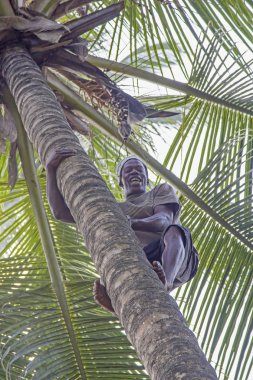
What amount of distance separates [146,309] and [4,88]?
2.61m

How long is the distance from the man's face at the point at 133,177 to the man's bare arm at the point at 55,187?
1.05 meters

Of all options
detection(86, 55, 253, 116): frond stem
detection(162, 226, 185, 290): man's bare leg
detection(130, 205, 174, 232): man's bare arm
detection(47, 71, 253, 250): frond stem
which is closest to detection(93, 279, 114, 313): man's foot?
detection(162, 226, 185, 290): man's bare leg

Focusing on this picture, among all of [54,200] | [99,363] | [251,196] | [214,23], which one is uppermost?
[214,23]

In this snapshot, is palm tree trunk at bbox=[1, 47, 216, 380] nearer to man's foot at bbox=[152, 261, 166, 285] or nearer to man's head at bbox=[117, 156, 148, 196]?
man's foot at bbox=[152, 261, 166, 285]

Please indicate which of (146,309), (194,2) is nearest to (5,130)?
(194,2)

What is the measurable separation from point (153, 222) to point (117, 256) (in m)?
1.47

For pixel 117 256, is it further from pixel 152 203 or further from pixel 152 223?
pixel 152 203

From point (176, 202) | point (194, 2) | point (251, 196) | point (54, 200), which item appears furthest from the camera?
point (194, 2)

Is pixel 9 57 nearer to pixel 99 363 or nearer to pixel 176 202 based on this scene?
pixel 176 202

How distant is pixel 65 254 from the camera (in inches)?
233

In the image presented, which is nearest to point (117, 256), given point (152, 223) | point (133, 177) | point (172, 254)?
point (172, 254)

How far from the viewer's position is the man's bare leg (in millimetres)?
4242

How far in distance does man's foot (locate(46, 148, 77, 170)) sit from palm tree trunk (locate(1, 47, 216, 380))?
31mm

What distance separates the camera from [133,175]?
5398 millimetres
